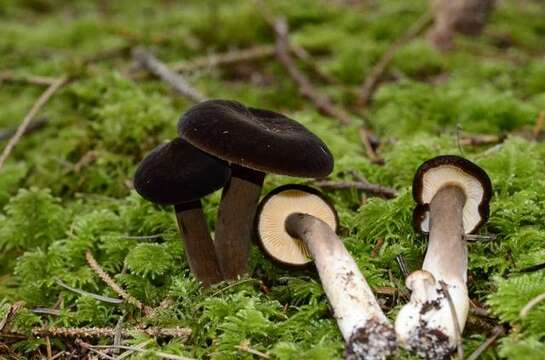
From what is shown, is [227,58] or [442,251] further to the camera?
[227,58]

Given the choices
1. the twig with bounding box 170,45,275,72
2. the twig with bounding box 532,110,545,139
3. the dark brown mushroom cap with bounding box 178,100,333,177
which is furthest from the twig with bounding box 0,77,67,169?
the twig with bounding box 532,110,545,139

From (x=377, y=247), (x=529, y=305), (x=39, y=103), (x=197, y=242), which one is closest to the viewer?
(x=529, y=305)

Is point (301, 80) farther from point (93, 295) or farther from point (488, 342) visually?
point (488, 342)

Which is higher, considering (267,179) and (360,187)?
(267,179)

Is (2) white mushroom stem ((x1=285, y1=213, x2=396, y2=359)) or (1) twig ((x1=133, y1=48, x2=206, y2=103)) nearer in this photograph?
(2) white mushroom stem ((x1=285, y1=213, x2=396, y2=359))

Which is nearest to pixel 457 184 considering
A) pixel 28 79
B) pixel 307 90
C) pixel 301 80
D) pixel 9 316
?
pixel 9 316

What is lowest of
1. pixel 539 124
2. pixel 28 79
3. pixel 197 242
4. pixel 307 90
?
pixel 197 242

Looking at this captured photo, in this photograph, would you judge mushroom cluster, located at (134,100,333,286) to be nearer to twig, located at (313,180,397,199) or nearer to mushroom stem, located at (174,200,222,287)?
mushroom stem, located at (174,200,222,287)
